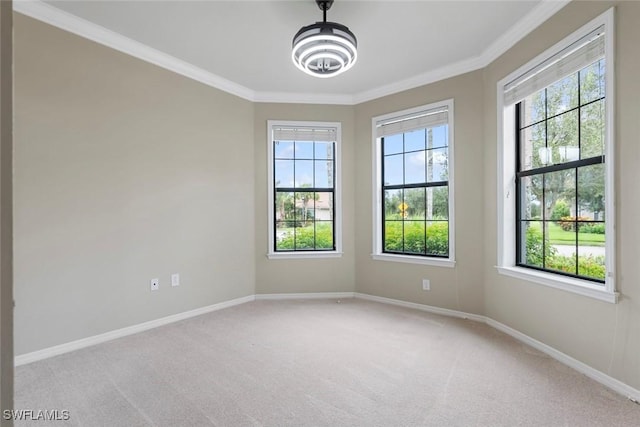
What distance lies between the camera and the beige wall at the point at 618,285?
2031mm

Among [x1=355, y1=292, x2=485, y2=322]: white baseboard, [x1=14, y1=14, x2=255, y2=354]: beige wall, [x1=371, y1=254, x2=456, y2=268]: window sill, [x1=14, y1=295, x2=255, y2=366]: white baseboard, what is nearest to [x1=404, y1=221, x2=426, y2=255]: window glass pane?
[x1=371, y1=254, x2=456, y2=268]: window sill

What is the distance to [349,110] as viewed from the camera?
451 centimetres

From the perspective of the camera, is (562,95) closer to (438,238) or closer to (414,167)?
(414,167)

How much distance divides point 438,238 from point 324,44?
8.19ft

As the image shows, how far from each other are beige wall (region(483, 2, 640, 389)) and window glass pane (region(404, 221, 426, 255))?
1.22 metres

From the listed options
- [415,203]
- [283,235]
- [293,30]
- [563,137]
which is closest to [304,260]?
[283,235]

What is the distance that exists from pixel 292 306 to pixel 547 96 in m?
3.33

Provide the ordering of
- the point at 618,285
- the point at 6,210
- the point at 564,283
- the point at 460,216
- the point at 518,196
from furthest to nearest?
the point at 460,216
the point at 518,196
the point at 564,283
the point at 618,285
the point at 6,210

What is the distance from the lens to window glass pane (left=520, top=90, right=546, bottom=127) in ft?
9.43

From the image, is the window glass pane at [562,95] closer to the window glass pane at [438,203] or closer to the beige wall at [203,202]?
the beige wall at [203,202]

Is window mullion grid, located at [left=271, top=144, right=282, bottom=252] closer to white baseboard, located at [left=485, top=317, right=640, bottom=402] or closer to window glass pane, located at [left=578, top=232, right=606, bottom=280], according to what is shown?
white baseboard, located at [left=485, top=317, right=640, bottom=402]

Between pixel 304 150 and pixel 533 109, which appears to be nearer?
pixel 533 109

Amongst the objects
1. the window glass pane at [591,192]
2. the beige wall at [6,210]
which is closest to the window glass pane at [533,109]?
the window glass pane at [591,192]

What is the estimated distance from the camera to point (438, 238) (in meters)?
3.89
